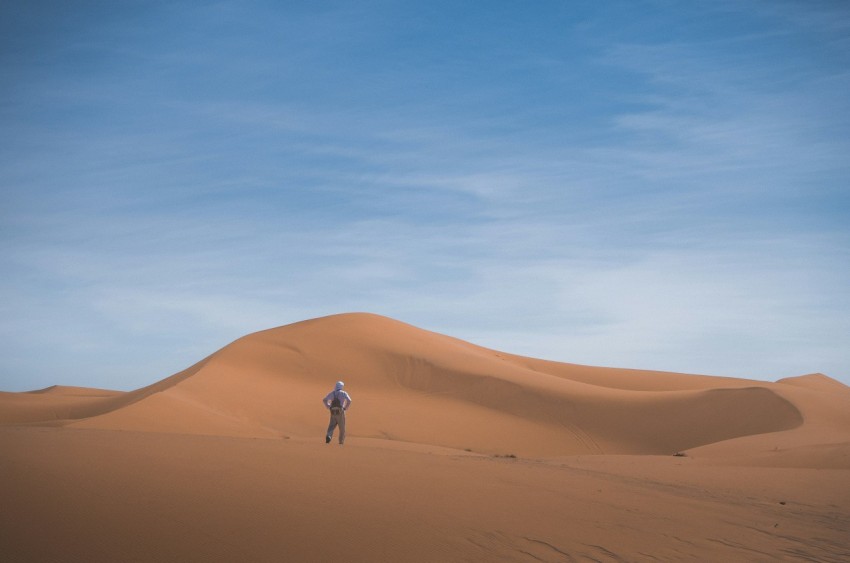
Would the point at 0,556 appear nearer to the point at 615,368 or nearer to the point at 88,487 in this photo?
the point at 88,487

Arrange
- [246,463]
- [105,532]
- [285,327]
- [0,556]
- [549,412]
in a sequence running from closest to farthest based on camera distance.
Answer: [0,556], [105,532], [246,463], [549,412], [285,327]

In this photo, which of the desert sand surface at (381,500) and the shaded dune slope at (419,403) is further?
the shaded dune slope at (419,403)

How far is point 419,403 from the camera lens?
35.6 meters

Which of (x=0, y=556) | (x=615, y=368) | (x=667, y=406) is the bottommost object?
(x=0, y=556)

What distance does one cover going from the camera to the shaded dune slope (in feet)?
102

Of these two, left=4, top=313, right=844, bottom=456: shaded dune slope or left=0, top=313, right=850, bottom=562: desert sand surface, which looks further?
left=4, top=313, right=844, bottom=456: shaded dune slope

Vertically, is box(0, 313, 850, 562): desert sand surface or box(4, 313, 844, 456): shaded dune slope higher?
box(4, 313, 844, 456): shaded dune slope

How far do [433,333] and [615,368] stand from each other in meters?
11.5

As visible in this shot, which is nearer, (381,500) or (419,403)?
(381,500)

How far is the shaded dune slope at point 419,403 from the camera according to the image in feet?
102

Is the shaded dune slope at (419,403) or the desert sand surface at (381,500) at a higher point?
the shaded dune slope at (419,403)

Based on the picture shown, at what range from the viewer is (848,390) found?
54.6 meters

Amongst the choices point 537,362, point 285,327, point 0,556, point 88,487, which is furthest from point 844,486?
point 537,362

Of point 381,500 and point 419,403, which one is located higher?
point 419,403
